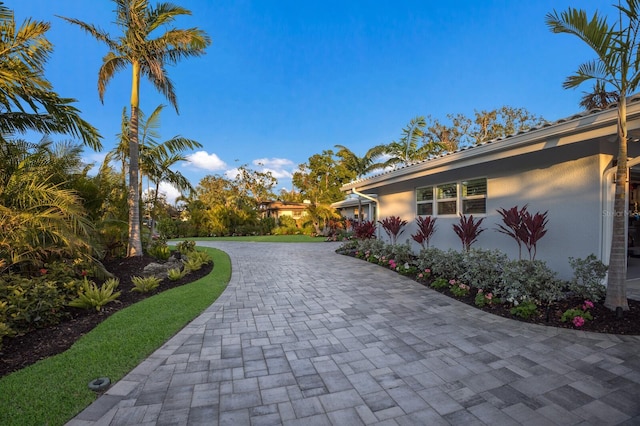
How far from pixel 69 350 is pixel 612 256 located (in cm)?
700

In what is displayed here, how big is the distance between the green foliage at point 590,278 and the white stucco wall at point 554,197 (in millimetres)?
707

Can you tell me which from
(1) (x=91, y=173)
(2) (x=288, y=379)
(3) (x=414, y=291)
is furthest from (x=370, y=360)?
(1) (x=91, y=173)

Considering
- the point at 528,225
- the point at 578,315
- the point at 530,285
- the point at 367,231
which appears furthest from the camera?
the point at 367,231

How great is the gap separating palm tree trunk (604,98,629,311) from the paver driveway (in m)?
0.74

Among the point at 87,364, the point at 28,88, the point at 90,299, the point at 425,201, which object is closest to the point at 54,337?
the point at 90,299

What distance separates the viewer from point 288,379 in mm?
2773

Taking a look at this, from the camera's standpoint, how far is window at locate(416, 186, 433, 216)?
29.5 feet

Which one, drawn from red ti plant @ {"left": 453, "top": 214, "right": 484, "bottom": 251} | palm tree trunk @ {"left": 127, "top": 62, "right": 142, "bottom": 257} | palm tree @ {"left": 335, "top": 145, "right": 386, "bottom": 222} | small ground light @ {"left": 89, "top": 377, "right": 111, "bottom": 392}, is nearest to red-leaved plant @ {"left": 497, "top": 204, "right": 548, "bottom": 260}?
red ti plant @ {"left": 453, "top": 214, "right": 484, "bottom": 251}

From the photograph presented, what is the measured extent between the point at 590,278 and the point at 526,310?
1.18 metres

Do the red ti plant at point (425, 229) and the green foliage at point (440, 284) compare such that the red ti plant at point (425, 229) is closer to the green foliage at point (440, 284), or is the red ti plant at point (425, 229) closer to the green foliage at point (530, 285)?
the green foliage at point (440, 284)

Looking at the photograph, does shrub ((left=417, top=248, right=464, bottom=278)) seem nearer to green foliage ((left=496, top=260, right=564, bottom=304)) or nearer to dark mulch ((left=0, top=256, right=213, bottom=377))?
green foliage ((left=496, top=260, right=564, bottom=304))

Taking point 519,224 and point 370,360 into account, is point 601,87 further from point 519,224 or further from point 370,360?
point 370,360

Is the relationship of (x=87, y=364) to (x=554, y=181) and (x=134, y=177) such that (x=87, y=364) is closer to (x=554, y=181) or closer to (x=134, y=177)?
(x=134, y=177)

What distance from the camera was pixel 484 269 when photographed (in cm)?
546
